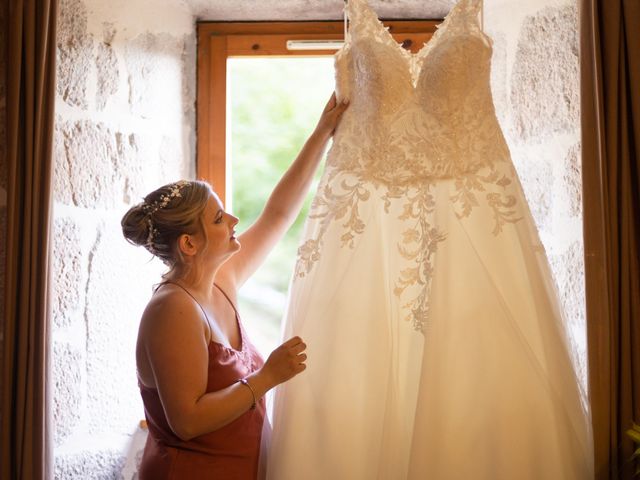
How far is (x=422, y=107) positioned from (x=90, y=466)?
1377 mm

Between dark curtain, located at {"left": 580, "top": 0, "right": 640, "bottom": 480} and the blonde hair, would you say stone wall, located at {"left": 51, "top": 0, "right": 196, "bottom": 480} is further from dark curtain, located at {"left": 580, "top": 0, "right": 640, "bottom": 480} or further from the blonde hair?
dark curtain, located at {"left": 580, "top": 0, "right": 640, "bottom": 480}

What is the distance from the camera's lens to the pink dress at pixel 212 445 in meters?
1.63

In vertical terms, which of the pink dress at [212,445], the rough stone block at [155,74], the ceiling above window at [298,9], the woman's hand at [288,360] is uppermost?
the ceiling above window at [298,9]

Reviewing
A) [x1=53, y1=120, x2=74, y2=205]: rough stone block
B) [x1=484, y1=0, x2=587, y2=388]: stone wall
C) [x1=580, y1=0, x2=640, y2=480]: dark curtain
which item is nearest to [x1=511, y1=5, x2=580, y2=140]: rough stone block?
[x1=484, y1=0, x2=587, y2=388]: stone wall

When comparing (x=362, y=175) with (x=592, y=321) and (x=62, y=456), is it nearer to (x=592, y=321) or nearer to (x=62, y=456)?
(x=592, y=321)

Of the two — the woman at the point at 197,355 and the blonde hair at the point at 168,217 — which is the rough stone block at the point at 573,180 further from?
the blonde hair at the point at 168,217

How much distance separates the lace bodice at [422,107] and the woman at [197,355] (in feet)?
0.45

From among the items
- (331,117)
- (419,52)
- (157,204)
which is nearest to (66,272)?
(157,204)

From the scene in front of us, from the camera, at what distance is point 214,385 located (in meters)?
1.63

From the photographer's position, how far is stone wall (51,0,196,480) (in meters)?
1.91

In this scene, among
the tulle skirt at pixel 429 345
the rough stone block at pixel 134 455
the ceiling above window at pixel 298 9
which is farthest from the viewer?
the ceiling above window at pixel 298 9

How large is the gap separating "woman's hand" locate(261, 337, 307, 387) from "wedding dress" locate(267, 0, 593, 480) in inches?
2.3

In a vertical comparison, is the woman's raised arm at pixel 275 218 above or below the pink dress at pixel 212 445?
above

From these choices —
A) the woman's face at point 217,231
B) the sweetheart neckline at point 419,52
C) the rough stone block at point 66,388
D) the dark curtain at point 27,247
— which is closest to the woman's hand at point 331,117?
the sweetheart neckline at point 419,52
